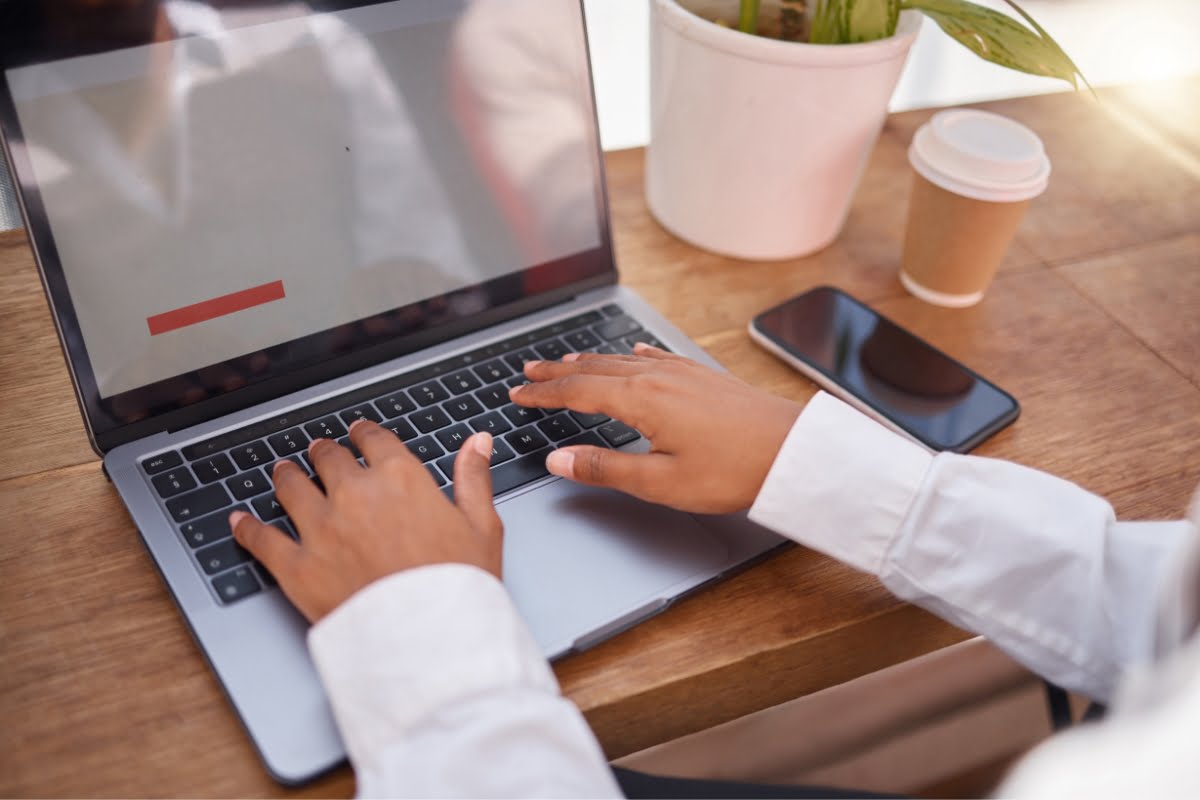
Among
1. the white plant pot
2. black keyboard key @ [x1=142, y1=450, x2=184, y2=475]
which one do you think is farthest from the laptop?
the white plant pot

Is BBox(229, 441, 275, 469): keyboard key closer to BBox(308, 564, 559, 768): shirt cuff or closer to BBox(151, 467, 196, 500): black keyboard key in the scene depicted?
BBox(151, 467, 196, 500): black keyboard key

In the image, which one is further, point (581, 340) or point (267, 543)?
point (581, 340)

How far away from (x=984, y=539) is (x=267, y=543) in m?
0.39

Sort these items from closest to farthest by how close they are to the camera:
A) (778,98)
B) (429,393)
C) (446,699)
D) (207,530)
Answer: (446,699)
(207,530)
(429,393)
(778,98)

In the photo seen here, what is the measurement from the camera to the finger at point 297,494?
522 mm

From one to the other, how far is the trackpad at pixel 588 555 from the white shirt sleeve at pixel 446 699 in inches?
2.4

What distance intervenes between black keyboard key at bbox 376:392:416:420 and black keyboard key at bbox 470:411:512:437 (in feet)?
0.14

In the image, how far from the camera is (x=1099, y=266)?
34.4 inches

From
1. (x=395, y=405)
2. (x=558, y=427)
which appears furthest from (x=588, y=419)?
(x=395, y=405)

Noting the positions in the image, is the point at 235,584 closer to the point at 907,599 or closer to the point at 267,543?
the point at 267,543

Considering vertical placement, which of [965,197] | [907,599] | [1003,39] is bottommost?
[907,599]

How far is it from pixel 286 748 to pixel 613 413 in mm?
261

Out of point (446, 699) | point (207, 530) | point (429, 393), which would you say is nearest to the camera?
point (446, 699)

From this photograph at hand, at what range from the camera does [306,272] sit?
2.03 ft
